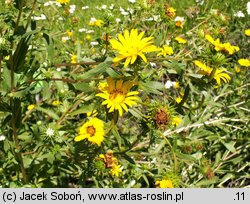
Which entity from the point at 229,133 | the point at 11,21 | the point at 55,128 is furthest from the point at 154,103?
the point at 229,133

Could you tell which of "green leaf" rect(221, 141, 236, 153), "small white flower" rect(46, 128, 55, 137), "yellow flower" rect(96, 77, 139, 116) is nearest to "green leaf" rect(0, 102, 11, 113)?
"small white flower" rect(46, 128, 55, 137)

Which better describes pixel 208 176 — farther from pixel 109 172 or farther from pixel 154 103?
pixel 154 103

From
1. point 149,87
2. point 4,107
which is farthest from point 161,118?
point 4,107

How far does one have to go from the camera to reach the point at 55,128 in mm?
1601

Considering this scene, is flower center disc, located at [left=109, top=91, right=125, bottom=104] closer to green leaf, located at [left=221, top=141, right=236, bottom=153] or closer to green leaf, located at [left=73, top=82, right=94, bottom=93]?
green leaf, located at [left=73, top=82, right=94, bottom=93]

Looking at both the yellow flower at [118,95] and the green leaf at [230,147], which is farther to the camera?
the green leaf at [230,147]

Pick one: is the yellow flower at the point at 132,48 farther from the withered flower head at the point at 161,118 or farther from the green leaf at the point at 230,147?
the green leaf at the point at 230,147

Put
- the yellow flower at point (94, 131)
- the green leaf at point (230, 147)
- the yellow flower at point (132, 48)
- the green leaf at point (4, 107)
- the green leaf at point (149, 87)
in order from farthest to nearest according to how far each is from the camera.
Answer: the green leaf at point (230, 147), the green leaf at point (4, 107), the yellow flower at point (94, 131), the green leaf at point (149, 87), the yellow flower at point (132, 48)

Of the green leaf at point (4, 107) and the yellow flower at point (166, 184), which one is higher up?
the green leaf at point (4, 107)

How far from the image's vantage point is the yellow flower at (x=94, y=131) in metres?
1.45

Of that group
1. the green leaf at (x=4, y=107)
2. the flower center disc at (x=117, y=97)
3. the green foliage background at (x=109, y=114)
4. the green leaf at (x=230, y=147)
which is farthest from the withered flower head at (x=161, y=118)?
the green leaf at (x=230, y=147)

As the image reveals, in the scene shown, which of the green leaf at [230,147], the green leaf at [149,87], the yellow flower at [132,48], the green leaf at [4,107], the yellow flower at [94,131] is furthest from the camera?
the green leaf at [230,147]

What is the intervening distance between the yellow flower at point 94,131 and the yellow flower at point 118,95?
0.14 meters
